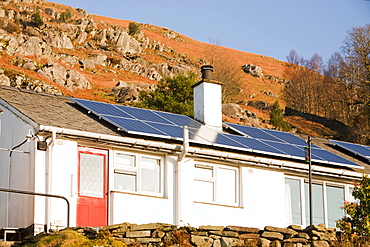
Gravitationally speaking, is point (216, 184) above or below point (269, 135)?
below

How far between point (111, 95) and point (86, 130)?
63.5 m

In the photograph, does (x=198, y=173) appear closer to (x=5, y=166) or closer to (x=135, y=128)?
(x=135, y=128)

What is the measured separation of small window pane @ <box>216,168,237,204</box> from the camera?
787 inches

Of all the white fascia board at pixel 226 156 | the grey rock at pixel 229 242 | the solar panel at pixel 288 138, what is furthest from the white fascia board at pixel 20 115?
the solar panel at pixel 288 138

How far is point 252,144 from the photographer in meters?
21.4

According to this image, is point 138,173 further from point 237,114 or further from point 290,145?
point 237,114

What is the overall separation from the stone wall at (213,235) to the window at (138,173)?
3357 millimetres

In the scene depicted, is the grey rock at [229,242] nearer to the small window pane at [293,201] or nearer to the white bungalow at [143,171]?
the white bungalow at [143,171]

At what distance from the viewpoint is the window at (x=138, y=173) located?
18.4m

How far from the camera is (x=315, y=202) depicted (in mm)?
21578

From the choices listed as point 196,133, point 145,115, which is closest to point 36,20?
point 145,115

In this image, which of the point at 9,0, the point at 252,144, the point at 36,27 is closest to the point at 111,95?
the point at 36,27

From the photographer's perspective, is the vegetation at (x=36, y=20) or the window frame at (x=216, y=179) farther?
the vegetation at (x=36, y=20)

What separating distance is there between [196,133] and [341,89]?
70648 millimetres
